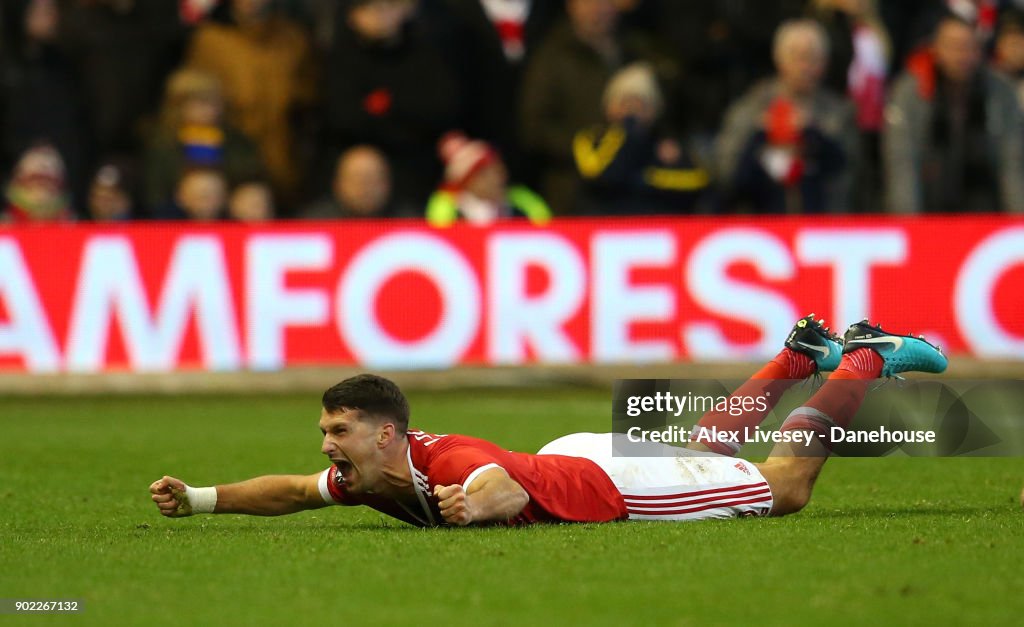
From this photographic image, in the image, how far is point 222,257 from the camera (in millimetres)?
15430

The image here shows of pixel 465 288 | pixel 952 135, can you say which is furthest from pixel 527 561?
pixel 952 135

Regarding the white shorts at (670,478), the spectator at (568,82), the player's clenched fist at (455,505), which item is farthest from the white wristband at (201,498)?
the spectator at (568,82)

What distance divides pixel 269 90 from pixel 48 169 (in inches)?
78.6

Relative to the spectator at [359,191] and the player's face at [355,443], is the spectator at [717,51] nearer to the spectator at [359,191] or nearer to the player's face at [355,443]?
the spectator at [359,191]

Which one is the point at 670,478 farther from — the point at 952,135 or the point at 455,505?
the point at 952,135

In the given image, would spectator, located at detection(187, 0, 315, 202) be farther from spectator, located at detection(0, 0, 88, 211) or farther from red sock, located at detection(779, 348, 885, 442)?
red sock, located at detection(779, 348, 885, 442)

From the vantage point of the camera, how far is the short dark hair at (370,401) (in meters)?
7.70

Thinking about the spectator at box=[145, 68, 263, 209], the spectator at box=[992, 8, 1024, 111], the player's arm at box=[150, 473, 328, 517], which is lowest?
the player's arm at box=[150, 473, 328, 517]

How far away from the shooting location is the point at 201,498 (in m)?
8.02

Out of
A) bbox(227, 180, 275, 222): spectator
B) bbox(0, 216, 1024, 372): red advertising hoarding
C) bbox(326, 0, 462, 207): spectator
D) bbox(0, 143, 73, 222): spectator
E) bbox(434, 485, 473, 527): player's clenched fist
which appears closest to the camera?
bbox(434, 485, 473, 527): player's clenched fist

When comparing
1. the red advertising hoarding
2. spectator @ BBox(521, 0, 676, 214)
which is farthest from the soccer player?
spectator @ BBox(521, 0, 676, 214)

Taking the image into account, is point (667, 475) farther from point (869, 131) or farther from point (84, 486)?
point (869, 131)

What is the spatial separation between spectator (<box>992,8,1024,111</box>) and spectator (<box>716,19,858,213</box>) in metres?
1.60

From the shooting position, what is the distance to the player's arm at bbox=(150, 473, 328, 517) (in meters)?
7.99
